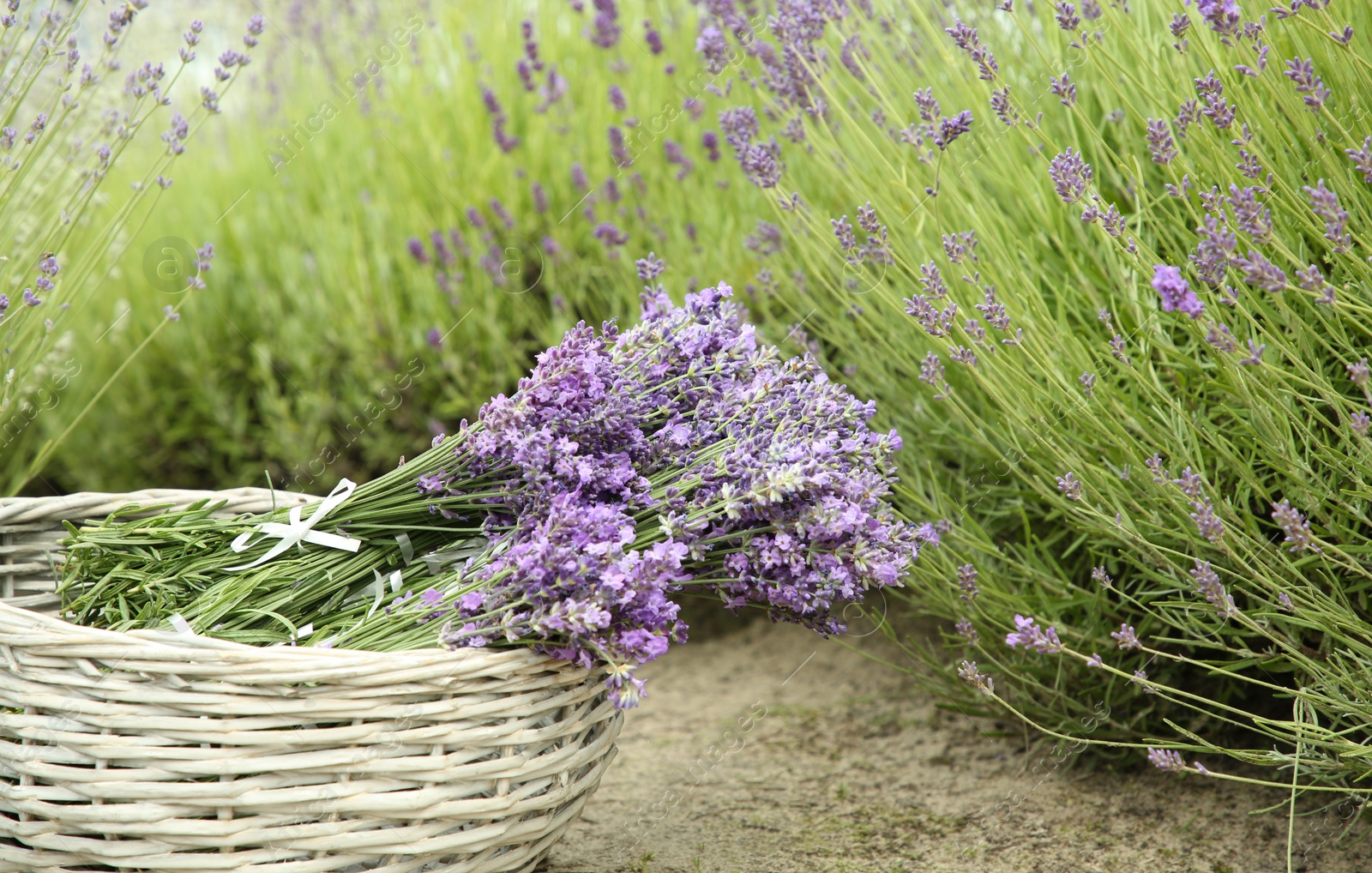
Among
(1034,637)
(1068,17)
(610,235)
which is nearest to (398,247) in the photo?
(610,235)

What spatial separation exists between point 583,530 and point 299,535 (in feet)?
1.38

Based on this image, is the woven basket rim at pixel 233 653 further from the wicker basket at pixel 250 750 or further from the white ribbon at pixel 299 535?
the white ribbon at pixel 299 535

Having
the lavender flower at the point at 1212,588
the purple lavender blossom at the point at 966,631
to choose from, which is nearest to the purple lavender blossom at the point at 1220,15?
the lavender flower at the point at 1212,588

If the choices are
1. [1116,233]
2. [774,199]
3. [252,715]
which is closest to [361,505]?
[252,715]

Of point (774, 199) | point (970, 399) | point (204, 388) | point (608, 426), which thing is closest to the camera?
point (608, 426)

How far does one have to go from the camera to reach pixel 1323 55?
4.38 feet

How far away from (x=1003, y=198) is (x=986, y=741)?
96 centimetres

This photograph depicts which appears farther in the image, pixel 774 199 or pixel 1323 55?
pixel 774 199

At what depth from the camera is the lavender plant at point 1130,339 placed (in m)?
1.15

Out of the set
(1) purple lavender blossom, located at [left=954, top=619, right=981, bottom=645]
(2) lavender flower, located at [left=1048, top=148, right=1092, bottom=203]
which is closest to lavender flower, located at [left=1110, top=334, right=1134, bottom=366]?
(2) lavender flower, located at [left=1048, top=148, right=1092, bottom=203]

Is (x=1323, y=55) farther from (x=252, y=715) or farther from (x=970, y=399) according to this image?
(x=252, y=715)

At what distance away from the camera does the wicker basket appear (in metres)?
1.05

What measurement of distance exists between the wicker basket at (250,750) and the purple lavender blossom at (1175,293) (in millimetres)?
727

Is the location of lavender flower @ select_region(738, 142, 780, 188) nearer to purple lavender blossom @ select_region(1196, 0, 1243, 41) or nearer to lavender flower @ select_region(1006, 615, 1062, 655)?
purple lavender blossom @ select_region(1196, 0, 1243, 41)
